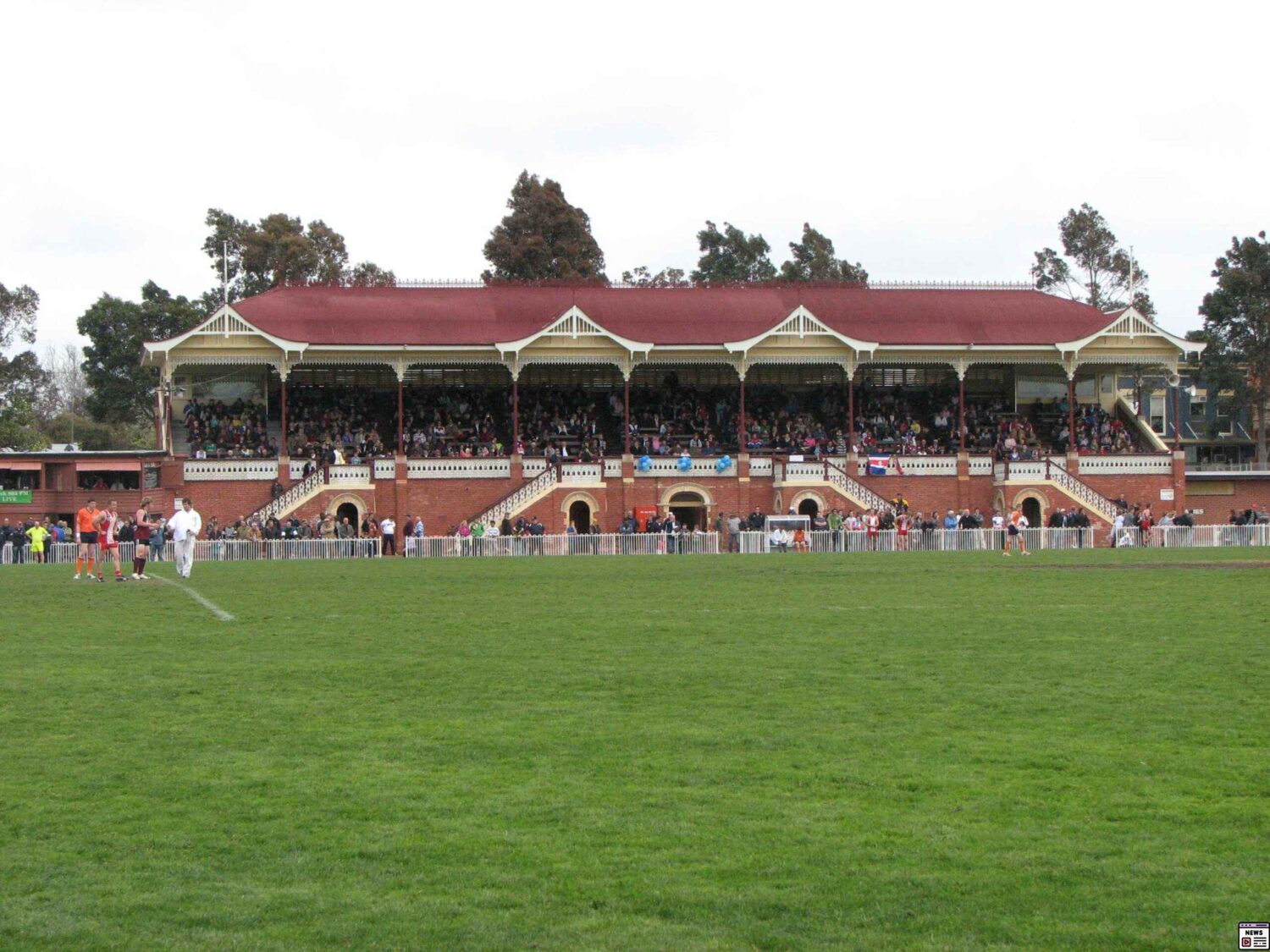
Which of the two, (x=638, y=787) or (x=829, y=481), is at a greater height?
(x=829, y=481)

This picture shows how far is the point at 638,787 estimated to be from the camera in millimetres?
9508

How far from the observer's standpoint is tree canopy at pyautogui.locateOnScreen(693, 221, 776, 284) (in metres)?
96.1

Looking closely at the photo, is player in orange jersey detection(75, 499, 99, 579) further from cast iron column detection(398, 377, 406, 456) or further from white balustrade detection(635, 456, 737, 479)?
white balustrade detection(635, 456, 737, 479)

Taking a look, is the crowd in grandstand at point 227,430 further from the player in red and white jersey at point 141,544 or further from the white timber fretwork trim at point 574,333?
the player in red and white jersey at point 141,544

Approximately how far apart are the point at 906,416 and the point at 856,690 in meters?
47.0

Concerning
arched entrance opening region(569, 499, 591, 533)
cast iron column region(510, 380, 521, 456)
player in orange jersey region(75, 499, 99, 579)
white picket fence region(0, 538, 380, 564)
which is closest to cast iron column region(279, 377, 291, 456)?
cast iron column region(510, 380, 521, 456)

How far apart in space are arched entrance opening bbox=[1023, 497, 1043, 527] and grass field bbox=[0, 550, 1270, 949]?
36070mm

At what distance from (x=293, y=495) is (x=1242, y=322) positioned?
5057cm

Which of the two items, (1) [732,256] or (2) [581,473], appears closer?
(2) [581,473]

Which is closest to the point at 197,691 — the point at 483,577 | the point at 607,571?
the point at 483,577

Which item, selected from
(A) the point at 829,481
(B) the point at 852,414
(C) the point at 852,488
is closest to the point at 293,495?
(A) the point at 829,481

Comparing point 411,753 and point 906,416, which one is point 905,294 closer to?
point 906,416

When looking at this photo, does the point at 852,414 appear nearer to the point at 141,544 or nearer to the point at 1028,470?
the point at 1028,470

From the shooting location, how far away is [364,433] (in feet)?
184
